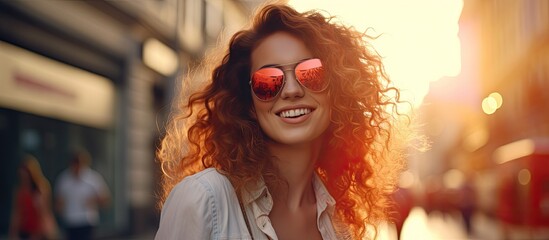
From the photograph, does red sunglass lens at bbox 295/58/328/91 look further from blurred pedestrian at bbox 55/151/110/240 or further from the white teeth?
blurred pedestrian at bbox 55/151/110/240

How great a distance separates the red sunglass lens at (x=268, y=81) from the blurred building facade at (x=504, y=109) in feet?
2.99

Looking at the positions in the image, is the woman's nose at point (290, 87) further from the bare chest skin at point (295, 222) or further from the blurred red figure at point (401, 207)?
the blurred red figure at point (401, 207)

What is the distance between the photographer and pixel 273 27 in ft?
9.30

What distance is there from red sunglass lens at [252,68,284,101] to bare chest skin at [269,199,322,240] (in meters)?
0.37

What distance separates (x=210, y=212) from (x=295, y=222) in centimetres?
53

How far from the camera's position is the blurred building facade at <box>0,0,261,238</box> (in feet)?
47.1

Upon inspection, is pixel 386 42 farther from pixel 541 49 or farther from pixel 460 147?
pixel 460 147

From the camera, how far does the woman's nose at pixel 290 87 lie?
9.05 ft

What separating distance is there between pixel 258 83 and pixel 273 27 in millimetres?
206

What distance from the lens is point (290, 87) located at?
9.07 ft

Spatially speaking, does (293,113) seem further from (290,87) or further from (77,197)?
(77,197)

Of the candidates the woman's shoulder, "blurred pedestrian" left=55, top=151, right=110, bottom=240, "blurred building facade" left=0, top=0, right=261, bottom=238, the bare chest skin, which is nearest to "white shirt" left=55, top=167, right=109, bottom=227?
"blurred pedestrian" left=55, top=151, right=110, bottom=240

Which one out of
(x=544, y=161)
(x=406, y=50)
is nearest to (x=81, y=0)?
(x=544, y=161)

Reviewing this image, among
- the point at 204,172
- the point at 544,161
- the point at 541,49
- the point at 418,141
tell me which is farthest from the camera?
the point at 541,49
